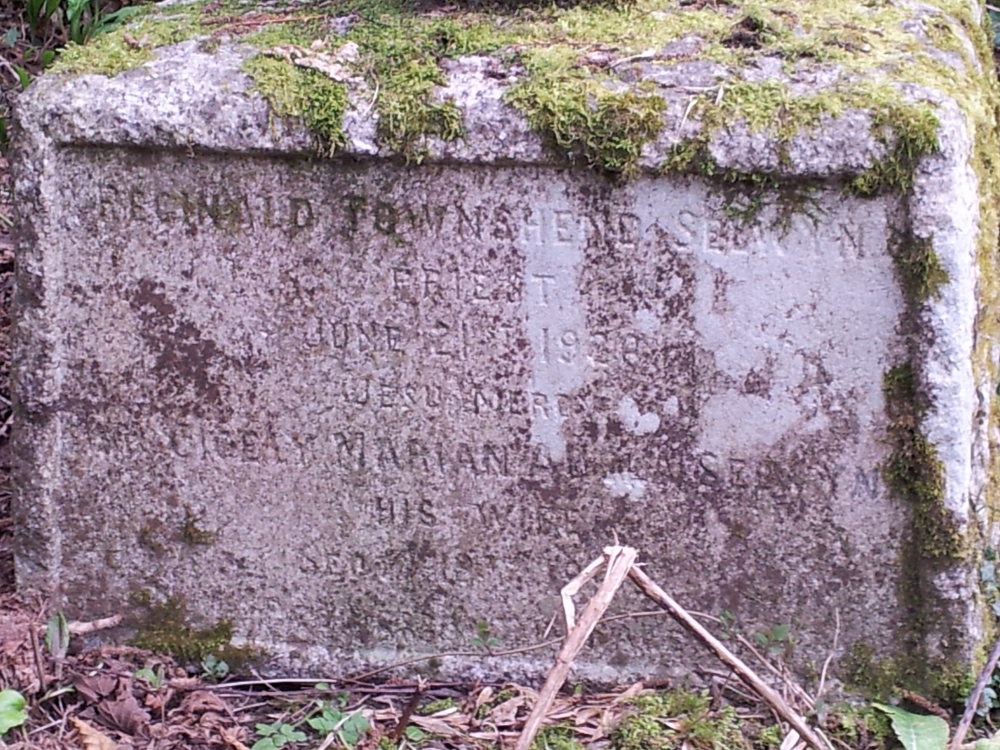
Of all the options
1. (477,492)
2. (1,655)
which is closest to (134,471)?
(1,655)

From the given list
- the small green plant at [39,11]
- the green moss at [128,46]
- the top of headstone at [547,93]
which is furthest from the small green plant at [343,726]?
the small green plant at [39,11]

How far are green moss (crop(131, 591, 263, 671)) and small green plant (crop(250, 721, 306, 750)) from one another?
233mm

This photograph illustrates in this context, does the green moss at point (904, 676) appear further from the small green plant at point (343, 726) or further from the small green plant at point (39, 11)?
the small green plant at point (39, 11)

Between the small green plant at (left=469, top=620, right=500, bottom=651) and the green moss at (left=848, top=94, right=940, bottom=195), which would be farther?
the small green plant at (left=469, top=620, right=500, bottom=651)

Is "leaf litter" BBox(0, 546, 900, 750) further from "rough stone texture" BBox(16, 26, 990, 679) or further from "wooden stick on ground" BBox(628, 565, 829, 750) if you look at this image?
"wooden stick on ground" BBox(628, 565, 829, 750)

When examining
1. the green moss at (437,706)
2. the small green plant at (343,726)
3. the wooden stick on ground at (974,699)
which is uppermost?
the wooden stick on ground at (974,699)

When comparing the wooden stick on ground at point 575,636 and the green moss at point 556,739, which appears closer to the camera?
the wooden stick on ground at point 575,636

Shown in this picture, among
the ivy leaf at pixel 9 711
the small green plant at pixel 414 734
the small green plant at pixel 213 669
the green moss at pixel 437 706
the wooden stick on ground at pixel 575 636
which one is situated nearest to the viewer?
the wooden stick on ground at pixel 575 636

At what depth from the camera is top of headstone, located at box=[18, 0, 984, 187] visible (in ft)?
7.25

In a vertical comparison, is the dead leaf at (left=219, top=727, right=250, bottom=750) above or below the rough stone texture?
below

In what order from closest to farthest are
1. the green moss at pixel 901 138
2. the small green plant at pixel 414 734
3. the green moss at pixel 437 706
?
the green moss at pixel 901 138, the small green plant at pixel 414 734, the green moss at pixel 437 706

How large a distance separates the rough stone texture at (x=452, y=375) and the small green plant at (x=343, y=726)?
0.18 metres

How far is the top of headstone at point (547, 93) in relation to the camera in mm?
2209

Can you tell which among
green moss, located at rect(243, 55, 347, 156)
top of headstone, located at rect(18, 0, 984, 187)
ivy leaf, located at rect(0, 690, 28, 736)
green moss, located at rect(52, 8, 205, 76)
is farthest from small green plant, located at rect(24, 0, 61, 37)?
ivy leaf, located at rect(0, 690, 28, 736)
